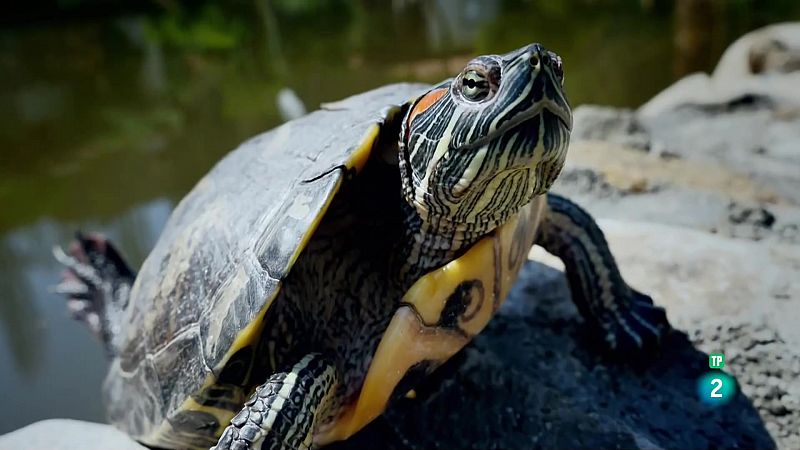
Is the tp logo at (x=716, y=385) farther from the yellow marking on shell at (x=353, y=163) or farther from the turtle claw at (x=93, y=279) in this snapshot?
the turtle claw at (x=93, y=279)

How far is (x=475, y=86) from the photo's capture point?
109cm

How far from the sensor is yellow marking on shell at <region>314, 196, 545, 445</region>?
1.27 m

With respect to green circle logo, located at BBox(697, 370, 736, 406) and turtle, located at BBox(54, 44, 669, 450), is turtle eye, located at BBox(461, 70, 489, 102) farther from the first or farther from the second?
green circle logo, located at BBox(697, 370, 736, 406)

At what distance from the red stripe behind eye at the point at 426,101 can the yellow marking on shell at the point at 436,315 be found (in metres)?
0.29

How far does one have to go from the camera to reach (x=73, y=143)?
6.28m

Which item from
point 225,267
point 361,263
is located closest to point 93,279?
point 225,267

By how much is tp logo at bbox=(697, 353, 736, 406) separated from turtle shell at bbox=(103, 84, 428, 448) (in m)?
0.94

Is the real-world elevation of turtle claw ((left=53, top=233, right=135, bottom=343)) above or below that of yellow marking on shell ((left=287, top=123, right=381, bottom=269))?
below

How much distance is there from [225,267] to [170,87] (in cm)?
759

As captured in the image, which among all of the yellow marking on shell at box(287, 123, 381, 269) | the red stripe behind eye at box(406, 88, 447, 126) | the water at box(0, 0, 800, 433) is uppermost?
the red stripe behind eye at box(406, 88, 447, 126)

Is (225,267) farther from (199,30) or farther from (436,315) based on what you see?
(199,30)

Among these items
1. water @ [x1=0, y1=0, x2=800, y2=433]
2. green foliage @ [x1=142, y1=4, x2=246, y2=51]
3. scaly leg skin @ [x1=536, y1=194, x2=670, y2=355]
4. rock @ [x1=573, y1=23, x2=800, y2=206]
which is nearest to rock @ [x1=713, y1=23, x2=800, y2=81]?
rock @ [x1=573, y1=23, x2=800, y2=206]

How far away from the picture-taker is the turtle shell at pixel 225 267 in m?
1.25

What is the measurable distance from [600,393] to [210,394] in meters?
0.89
